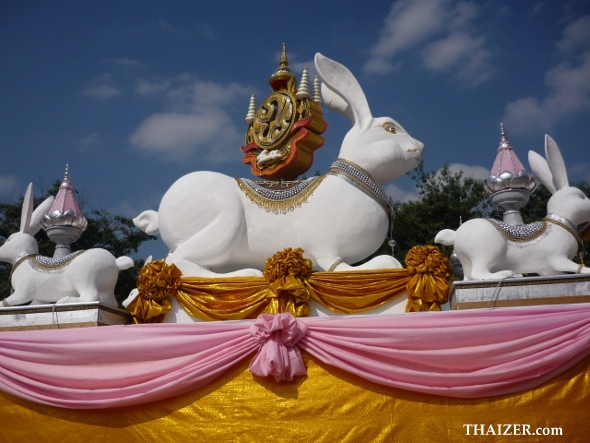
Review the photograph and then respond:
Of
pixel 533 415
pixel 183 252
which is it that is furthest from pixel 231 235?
pixel 533 415

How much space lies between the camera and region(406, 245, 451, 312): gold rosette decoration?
5504mm

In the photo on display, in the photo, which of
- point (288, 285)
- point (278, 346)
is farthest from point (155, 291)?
point (278, 346)

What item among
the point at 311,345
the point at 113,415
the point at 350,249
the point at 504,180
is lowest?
the point at 113,415

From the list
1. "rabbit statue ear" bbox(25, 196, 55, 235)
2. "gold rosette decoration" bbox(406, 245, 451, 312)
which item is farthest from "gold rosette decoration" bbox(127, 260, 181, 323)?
"gold rosette decoration" bbox(406, 245, 451, 312)

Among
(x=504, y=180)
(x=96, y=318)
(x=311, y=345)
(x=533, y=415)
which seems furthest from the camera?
(x=504, y=180)

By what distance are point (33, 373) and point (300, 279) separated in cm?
227

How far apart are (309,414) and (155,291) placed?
1.76m

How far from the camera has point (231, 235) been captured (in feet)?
20.4

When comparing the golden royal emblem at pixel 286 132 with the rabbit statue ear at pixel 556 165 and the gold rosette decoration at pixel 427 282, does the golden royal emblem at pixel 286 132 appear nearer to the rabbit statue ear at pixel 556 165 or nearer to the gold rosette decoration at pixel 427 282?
the gold rosette decoration at pixel 427 282

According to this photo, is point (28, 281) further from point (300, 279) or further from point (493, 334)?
point (493, 334)

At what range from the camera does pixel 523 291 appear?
5328 millimetres

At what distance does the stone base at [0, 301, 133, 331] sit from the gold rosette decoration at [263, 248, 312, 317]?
1.38 m

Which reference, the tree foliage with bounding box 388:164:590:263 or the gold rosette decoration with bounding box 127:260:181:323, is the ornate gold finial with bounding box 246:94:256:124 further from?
the tree foliage with bounding box 388:164:590:263

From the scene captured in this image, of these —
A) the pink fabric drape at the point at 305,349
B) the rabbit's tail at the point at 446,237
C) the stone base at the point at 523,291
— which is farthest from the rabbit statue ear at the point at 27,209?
the stone base at the point at 523,291
